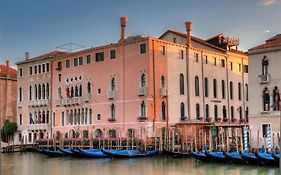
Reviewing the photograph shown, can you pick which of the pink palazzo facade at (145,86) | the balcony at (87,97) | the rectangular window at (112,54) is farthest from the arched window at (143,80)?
the balcony at (87,97)

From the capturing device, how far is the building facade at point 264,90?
30.9ft

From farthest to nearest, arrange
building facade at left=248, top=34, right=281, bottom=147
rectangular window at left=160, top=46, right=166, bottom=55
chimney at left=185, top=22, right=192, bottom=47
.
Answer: chimney at left=185, top=22, right=192, bottom=47 < rectangular window at left=160, top=46, right=166, bottom=55 < building facade at left=248, top=34, right=281, bottom=147

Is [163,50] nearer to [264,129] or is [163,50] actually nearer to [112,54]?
[112,54]

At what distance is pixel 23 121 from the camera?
53.0 feet

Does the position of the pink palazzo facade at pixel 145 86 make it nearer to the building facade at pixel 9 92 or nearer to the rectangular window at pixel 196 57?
the rectangular window at pixel 196 57

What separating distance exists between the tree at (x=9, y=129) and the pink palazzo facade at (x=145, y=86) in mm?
1712

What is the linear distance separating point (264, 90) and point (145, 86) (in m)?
3.82

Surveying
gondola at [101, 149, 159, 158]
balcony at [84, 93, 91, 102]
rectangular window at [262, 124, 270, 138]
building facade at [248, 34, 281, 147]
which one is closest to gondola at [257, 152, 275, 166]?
building facade at [248, 34, 281, 147]

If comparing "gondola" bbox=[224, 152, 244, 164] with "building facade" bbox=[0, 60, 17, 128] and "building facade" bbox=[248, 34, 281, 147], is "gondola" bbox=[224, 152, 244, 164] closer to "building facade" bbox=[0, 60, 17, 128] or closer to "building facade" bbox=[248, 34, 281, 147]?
"building facade" bbox=[248, 34, 281, 147]

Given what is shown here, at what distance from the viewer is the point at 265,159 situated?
7879 mm

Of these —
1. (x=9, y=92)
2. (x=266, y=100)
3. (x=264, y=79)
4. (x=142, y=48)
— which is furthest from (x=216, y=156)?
(x=9, y=92)

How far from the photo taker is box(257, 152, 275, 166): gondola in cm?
783

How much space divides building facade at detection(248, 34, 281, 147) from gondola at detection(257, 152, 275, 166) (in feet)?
4.20

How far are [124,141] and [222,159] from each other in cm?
398
